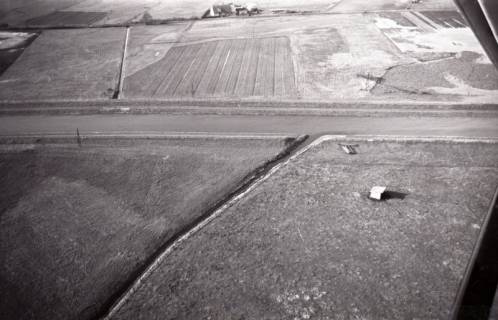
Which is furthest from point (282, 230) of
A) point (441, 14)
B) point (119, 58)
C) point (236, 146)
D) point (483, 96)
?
point (441, 14)

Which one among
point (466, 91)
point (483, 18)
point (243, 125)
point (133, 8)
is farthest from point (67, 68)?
point (466, 91)

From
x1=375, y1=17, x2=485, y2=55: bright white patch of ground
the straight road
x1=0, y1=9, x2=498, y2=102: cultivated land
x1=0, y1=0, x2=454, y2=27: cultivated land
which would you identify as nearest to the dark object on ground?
the straight road

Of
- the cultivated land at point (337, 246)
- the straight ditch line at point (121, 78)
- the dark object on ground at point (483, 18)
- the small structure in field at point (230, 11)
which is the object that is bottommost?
the cultivated land at point (337, 246)

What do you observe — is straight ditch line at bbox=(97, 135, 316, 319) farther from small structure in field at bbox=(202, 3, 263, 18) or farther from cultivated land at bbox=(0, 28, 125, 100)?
small structure in field at bbox=(202, 3, 263, 18)

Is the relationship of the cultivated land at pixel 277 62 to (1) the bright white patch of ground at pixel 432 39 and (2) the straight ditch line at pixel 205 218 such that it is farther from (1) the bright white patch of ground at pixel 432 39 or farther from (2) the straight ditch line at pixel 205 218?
(2) the straight ditch line at pixel 205 218

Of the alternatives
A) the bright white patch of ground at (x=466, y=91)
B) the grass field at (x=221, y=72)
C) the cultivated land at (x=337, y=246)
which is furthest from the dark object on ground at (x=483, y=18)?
the grass field at (x=221, y=72)

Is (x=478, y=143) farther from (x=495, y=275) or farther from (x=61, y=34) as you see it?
(x=61, y=34)
